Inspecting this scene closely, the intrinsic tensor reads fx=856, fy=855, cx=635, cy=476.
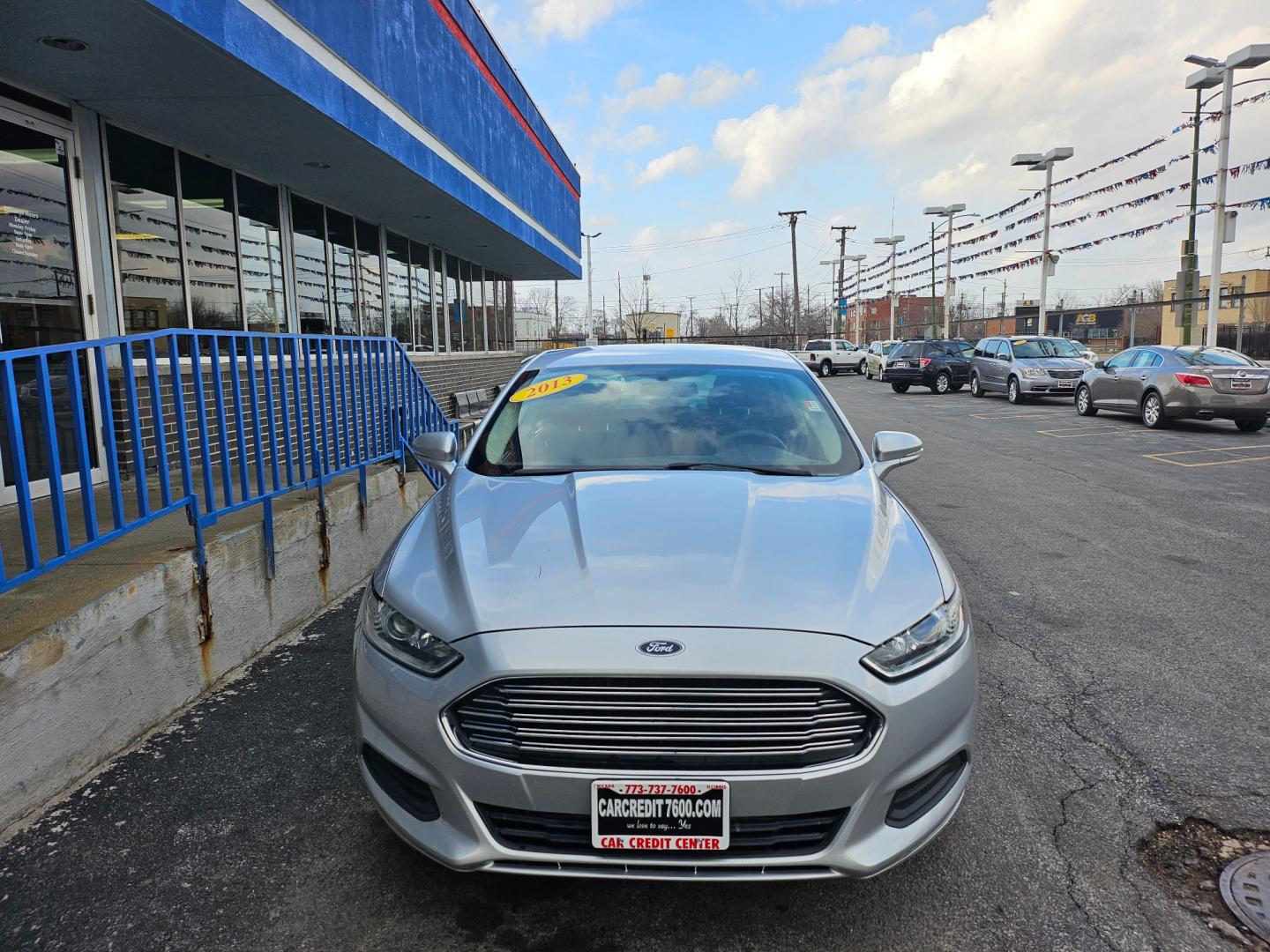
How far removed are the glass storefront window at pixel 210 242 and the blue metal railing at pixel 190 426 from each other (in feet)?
6.73

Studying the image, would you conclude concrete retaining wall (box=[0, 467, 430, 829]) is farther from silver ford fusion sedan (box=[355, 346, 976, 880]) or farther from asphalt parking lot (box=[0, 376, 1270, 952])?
silver ford fusion sedan (box=[355, 346, 976, 880])

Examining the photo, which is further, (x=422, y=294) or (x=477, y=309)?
(x=477, y=309)

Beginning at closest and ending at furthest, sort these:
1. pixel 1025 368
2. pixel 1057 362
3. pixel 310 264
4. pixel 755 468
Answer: pixel 755 468
pixel 310 264
pixel 1057 362
pixel 1025 368

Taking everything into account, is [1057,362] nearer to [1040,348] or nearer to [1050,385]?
[1050,385]

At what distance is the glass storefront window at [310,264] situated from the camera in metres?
11.3

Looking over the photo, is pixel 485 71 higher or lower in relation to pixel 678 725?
higher

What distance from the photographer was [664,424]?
3.78 m

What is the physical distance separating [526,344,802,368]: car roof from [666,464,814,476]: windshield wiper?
0.91 m

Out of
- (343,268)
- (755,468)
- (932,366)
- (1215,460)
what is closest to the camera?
(755,468)

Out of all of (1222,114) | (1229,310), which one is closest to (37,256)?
(1222,114)

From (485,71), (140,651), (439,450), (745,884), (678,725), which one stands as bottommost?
(745,884)

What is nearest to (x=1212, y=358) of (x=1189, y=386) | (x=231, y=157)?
(x=1189, y=386)

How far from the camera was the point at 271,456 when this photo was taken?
487 cm

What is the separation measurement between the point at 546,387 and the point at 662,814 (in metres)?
2.43
